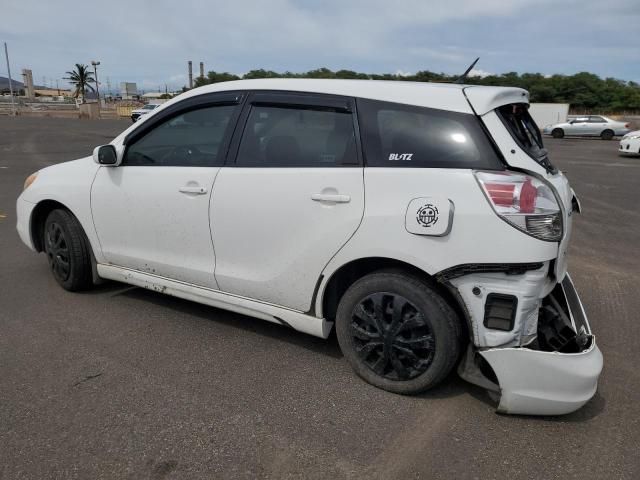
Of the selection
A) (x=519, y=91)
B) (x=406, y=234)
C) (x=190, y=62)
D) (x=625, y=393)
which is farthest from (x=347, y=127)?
(x=190, y=62)

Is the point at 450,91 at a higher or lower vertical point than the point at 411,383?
higher

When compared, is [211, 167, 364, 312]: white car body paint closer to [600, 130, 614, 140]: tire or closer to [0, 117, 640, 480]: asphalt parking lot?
[0, 117, 640, 480]: asphalt parking lot

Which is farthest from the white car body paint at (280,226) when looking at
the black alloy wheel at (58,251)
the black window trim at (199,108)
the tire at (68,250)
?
the black alloy wheel at (58,251)

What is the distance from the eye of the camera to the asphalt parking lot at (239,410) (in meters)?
2.38

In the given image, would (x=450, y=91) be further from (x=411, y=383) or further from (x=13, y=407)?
(x=13, y=407)

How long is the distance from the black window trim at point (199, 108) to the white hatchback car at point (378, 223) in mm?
12

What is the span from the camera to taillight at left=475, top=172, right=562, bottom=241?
8.23ft

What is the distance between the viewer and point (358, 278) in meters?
3.10

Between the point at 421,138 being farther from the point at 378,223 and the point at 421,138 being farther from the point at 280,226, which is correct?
the point at 280,226

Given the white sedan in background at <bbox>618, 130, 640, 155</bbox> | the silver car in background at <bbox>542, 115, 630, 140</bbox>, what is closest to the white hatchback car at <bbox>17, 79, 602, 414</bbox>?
the white sedan in background at <bbox>618, 130, 640, 155</bbox>

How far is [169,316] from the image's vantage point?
3971 millimetres

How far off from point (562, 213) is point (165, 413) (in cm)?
230

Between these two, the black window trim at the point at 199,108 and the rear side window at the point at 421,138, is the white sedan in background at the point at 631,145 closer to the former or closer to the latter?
the rear side window at the point at 421,138

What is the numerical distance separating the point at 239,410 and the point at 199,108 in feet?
6.61
